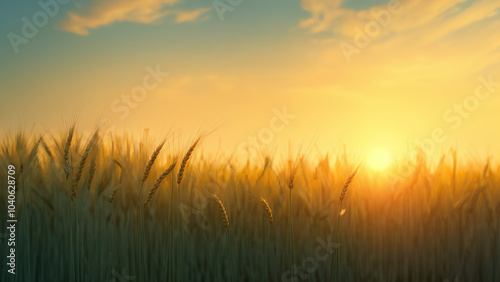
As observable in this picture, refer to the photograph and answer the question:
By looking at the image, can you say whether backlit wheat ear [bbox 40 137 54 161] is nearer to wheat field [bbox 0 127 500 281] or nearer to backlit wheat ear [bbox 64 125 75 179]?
wheat field [bbox 0 127 500 281]

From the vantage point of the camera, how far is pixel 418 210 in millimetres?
4711

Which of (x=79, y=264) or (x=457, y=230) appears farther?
(x=457, y=230)

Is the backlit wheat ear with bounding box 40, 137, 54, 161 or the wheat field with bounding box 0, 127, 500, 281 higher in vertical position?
the backlit wheat ear with bounding box 40, 137, 54, 161

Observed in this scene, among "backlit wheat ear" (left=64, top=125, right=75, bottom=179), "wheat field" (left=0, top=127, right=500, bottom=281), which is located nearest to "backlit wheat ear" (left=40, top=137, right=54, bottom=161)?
"wheat field" (left=0, top=127, right=500, bottom=281)

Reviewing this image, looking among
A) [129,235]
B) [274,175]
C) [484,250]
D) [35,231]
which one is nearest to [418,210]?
[484,250]

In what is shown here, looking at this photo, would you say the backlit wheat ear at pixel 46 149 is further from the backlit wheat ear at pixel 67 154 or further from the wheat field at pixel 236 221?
the backlit wheat ear at pixel 67 154

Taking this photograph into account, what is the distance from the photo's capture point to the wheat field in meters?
4.02

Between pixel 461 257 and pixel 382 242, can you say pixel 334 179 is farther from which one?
pixel 461 257

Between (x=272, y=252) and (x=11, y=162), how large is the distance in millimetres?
2435

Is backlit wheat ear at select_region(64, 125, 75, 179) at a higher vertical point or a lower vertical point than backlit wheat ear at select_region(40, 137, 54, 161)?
lower

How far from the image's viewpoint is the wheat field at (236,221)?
4016mm

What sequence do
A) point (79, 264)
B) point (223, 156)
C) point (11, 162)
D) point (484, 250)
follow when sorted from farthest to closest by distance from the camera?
point (223, 156)
point (484, 250)
point (11, 162)
point (79, 264)

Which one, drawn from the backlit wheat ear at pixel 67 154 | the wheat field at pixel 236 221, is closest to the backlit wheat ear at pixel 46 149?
the wheat field at pixel 236 221

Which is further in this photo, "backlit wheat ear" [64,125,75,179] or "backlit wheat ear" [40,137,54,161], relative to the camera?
"backlit wheat ear" [40,137,54,161]
